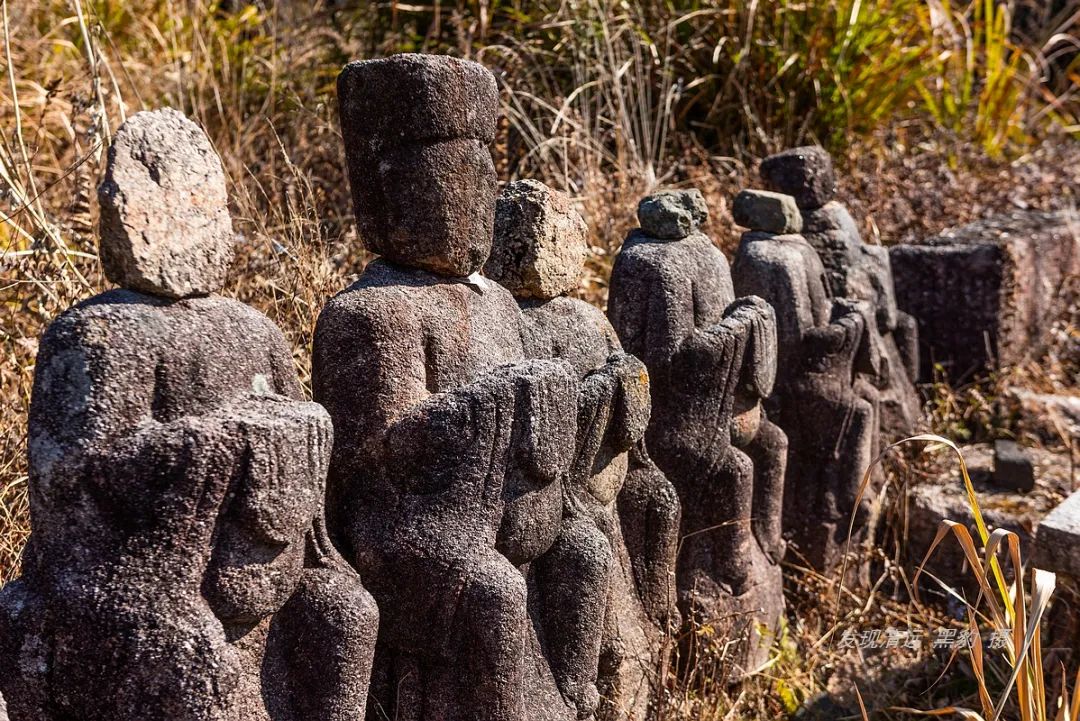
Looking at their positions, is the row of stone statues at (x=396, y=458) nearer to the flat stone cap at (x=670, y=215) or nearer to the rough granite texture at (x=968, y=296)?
the flat stone cap at (x=670, y=215)

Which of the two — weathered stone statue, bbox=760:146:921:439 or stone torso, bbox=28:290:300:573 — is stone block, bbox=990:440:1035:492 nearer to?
weathered stone statue, bbox=760:146:921:439

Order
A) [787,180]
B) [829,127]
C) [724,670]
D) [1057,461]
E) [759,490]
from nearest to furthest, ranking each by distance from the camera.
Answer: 1. [724,670]
2. [759,490]
3. [787,180]
4. [1057,461]
5. [829,127]

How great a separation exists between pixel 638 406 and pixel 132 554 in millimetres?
1294

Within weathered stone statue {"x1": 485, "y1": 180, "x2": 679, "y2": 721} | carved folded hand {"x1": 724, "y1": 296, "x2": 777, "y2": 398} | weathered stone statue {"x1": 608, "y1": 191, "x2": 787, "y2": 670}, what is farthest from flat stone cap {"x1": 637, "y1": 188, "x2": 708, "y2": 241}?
weathered stone statue {"x1": 485, "y1": 180, "x2": 679, "y2": 721}

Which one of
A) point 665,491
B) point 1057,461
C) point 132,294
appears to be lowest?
point 1057,461

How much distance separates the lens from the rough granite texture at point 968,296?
216 inches

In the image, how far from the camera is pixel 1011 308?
5562 mm

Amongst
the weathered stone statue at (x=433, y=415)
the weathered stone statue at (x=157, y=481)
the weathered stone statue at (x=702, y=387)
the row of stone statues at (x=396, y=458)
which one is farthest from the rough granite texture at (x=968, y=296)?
the weathered stone statue at (x=157, y=481)

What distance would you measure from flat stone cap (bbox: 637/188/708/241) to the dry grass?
3.48 ft

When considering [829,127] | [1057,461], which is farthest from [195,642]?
[829,127]

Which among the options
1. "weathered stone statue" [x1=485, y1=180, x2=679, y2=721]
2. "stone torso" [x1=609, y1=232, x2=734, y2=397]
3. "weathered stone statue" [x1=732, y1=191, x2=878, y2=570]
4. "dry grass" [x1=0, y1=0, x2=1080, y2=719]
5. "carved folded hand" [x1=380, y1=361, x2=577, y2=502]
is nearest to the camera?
"carved folded hand" [x1=380, y1=361, x2=577, y2=502]

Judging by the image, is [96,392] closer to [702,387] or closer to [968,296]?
[702,387]

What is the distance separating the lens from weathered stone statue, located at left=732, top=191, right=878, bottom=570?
12.7 ft

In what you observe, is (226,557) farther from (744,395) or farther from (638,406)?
(744,395)
